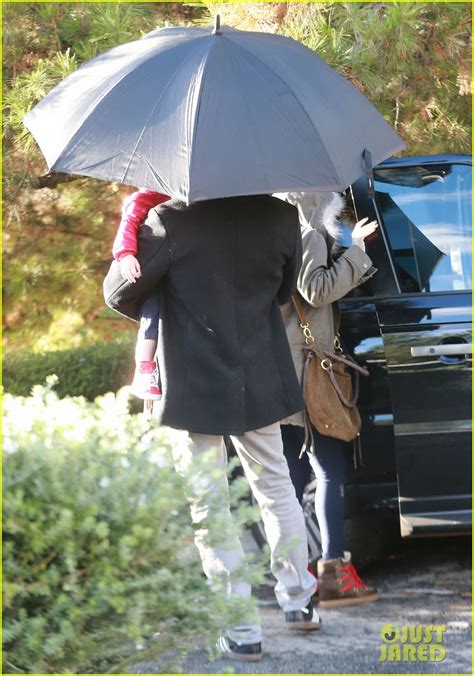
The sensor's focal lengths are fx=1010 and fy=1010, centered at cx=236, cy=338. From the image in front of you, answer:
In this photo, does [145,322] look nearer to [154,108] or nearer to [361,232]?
[154,108]

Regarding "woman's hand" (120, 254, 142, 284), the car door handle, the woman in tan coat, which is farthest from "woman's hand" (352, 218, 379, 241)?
"woman's hand" (120, 254, 142, 284)

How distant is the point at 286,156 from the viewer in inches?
122

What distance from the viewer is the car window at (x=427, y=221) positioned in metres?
4.16

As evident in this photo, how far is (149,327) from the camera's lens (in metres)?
3.32

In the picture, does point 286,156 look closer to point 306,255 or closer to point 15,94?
point 306,255

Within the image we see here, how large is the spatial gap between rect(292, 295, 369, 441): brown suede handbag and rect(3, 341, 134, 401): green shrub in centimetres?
226

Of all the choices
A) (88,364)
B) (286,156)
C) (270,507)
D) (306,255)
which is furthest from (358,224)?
(88,364)

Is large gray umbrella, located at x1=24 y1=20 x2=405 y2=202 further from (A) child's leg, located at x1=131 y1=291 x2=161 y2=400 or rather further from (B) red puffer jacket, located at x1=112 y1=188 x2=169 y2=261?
(A) child's leg, located at x1=131 y1=291 x2=161 y2=400

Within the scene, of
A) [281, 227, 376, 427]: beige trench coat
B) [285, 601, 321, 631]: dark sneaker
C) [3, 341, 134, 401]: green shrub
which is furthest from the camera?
[3, 341, 134, 401]: green shrub

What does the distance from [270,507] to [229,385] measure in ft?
1.70

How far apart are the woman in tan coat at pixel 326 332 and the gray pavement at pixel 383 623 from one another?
0.49 ft

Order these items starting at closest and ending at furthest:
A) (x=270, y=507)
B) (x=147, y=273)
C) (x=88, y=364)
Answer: (x=147, y=273)
(x=270, y=507)
(x=88, y=364)

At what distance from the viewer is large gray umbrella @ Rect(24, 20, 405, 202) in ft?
9.95

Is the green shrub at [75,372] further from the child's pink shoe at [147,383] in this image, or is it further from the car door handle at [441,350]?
the child's pink shoe at [147,383]
